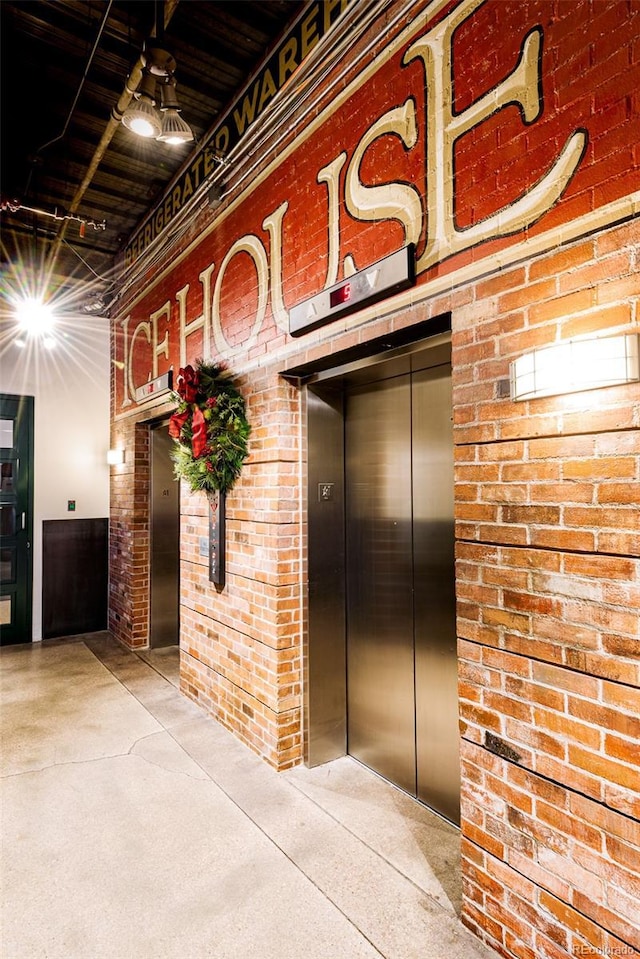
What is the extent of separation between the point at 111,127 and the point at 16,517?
402 cm

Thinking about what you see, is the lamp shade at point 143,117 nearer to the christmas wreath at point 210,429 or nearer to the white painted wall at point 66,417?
the christmas wreath at point 210,429

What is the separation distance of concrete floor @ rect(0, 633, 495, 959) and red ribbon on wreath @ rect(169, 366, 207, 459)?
6.46 ft

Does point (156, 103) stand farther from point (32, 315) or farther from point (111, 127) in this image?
point (32, 315)

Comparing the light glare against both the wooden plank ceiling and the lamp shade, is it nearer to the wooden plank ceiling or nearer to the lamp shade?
the wooden plank ceiling

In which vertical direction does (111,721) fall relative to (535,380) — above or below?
below

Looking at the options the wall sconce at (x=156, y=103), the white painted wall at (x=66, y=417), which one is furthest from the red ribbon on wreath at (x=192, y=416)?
the white painted wall at (x=66, y=417)

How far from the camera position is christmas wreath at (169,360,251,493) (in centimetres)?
330

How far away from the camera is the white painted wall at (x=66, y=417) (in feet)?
18.4

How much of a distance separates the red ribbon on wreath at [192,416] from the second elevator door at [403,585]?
3.25ft

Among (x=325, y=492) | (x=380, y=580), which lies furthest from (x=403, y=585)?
(x=325, y=492)

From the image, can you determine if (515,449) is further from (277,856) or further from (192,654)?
(192,654)

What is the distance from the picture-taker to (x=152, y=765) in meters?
3.04

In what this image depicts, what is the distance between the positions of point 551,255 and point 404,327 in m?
0.68

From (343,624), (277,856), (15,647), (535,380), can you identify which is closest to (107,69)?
(535,380)
